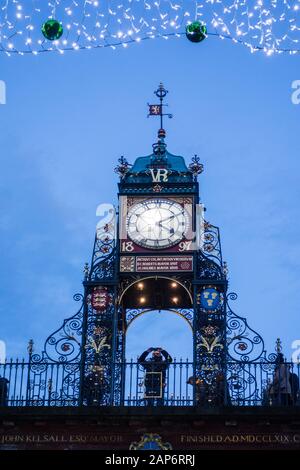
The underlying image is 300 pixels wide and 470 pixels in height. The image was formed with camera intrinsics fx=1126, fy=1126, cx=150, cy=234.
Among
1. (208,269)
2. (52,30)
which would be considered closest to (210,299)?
(208,269)

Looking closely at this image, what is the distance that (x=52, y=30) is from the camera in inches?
813

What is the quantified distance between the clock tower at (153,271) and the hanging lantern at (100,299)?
25mm

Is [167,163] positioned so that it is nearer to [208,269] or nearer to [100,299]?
[208,269]

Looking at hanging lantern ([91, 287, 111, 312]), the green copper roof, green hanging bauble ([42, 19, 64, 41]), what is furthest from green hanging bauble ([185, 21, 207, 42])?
hanging lantern ([91, 287, 111, 312])

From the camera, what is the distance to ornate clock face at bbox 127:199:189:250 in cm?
2803

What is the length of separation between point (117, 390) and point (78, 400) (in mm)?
1422

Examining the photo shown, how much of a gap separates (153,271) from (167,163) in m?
3.27

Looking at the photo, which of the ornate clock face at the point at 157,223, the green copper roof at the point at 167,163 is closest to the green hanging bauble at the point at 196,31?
the ornate clock face at the point at 157,223

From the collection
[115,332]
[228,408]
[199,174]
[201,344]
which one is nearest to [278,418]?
[228,408]

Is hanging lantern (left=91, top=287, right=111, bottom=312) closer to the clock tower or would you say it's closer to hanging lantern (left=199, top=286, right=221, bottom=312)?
the clock tower

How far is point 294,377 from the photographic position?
2569cm

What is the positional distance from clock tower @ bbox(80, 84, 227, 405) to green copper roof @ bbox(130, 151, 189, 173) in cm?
3

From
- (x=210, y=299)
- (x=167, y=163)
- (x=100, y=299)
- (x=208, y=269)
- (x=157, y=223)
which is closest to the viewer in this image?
(x=210, y=299)
